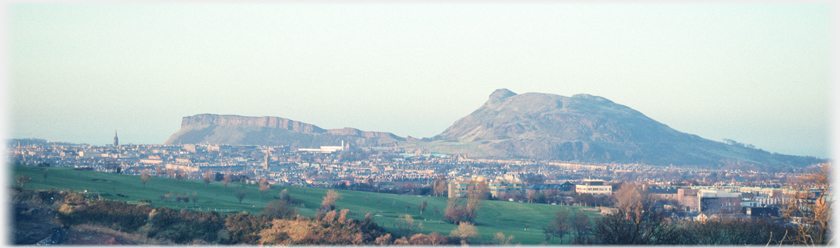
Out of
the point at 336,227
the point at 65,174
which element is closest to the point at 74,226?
the point at 336,227

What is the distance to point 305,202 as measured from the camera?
52.6 m

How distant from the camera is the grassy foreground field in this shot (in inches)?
1641

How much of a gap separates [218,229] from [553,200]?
47427mm

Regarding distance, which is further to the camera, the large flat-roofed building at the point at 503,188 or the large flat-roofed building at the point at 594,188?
the large flat-roofed building at the point at 594,188

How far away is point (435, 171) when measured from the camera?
15725 cm

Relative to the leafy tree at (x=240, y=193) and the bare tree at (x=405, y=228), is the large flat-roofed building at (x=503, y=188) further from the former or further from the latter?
the bare tree at (x=405, y=228)

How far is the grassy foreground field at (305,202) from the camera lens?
41.7 meters

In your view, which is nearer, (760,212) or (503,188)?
(760,212)

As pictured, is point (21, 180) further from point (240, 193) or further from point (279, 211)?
point (240, 193)

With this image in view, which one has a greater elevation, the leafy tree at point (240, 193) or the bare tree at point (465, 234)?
the leafy tree at point (240, 193)

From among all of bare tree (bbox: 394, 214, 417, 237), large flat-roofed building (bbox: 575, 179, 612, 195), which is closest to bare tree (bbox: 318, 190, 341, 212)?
bare tree (bbox: 394, 214, 417, 237)

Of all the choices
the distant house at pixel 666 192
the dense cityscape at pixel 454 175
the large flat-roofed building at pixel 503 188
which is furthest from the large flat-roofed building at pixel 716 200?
the large flat-roofed building at pixel 503 188

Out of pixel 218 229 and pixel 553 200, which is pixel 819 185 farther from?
pixel 553 200

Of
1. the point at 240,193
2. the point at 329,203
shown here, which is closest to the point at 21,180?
the point at 240,193
